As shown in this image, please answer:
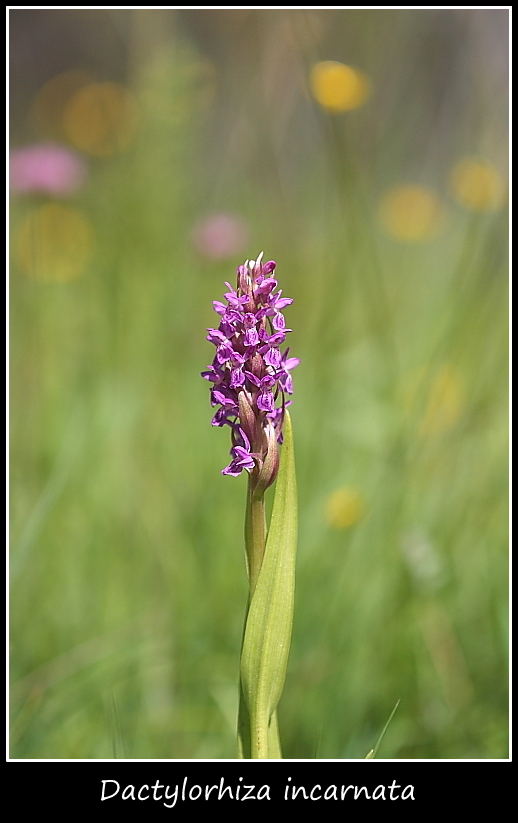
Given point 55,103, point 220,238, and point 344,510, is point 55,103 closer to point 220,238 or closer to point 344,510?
point 220,238

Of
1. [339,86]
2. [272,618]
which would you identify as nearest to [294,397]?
[339,86]

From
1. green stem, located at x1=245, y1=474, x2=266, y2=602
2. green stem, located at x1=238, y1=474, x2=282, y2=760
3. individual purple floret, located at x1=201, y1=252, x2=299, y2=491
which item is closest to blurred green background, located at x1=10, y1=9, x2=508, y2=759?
green stem, located at x1=238, y1=474, x2=282, y2=760

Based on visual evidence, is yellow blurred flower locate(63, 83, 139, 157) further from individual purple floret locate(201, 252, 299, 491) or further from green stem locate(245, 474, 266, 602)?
green stem locate(245, 474, 266, 602)

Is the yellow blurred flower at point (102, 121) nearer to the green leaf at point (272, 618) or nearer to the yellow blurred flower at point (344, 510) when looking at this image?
the yellow blurred flower at point (344, 510)

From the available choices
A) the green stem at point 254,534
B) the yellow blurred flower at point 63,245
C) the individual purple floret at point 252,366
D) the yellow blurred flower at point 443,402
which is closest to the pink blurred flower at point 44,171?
the yellow blurred flower at point 63,245

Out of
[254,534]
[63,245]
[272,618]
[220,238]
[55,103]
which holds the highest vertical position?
[55,103]
